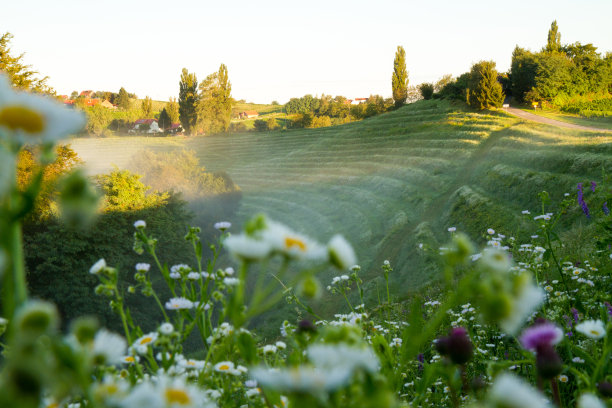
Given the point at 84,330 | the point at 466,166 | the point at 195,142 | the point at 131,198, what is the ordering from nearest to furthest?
1. the point at 84,330
2. the point at 131,198
3. the point at 466,166
4. the point at 195,142

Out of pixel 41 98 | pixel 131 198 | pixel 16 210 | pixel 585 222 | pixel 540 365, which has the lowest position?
pixel 585 222

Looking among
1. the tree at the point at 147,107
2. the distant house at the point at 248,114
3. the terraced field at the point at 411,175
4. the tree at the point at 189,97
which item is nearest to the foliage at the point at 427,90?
the terraced field at the point at 411,175

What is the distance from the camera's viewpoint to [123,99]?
88.1 metres

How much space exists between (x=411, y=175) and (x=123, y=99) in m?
83.1

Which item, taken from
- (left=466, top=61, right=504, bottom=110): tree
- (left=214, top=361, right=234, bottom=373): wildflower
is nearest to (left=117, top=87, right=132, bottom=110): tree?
(left=466, top=61, right=504, bottom=110): tree

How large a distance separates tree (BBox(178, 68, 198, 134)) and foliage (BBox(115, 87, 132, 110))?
38397 mm

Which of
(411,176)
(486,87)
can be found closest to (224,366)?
(411,176)

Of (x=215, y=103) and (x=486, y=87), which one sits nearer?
(x=486, y=87)

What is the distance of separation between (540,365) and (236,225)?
1941cm

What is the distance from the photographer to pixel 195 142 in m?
47.8

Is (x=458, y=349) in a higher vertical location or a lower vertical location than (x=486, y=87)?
lower

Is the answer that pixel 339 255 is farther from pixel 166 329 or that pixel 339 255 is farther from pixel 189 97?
pixel 189 97

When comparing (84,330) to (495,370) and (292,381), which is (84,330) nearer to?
(292,381)

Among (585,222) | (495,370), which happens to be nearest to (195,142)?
(585,222)
